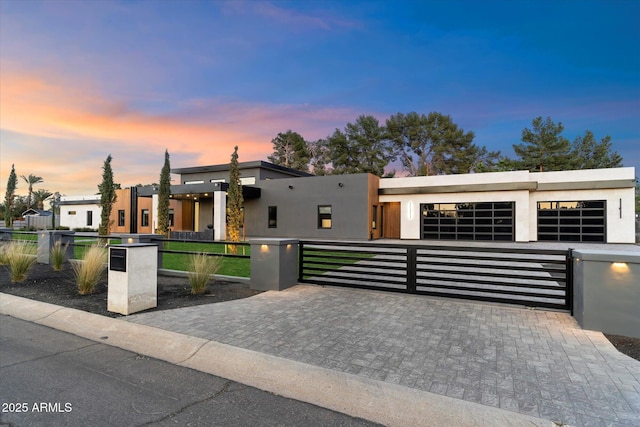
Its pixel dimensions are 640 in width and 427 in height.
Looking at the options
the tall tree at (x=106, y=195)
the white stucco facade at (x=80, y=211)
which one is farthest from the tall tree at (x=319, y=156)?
the tall tree at (x=106, y=195)

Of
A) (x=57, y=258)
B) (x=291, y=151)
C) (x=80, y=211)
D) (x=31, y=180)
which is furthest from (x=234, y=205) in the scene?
(x=31, y=180)

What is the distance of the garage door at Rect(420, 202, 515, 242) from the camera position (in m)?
22.2

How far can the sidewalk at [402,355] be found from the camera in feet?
9.02

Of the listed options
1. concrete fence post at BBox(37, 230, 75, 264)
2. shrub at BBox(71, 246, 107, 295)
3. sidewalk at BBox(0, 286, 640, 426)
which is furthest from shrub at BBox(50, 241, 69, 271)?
sidewalk at BBox(0, 286, 640, 426)

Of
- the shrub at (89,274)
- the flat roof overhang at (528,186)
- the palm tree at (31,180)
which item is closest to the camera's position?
the shrub at (89,274)

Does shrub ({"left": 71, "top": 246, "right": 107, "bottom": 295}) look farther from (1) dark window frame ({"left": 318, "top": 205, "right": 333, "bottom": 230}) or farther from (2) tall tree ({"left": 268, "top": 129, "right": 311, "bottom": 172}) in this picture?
(2) tall tree ({"left": 268, "top": 129, "right": 311, "bottom": 172})

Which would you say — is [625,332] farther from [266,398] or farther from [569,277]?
[266,398]

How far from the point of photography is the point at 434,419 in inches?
103

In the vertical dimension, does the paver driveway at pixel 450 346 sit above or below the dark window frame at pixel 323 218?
below

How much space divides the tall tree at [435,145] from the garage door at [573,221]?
20.5 meters

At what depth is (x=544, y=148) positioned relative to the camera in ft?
122

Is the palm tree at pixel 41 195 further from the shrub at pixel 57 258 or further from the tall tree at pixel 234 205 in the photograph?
the shrub at pixel 57 258

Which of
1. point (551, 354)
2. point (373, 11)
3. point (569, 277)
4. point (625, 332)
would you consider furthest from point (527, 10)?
point (551, 354)

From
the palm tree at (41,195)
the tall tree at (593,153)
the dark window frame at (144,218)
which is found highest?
the tall tree at (593,153)
